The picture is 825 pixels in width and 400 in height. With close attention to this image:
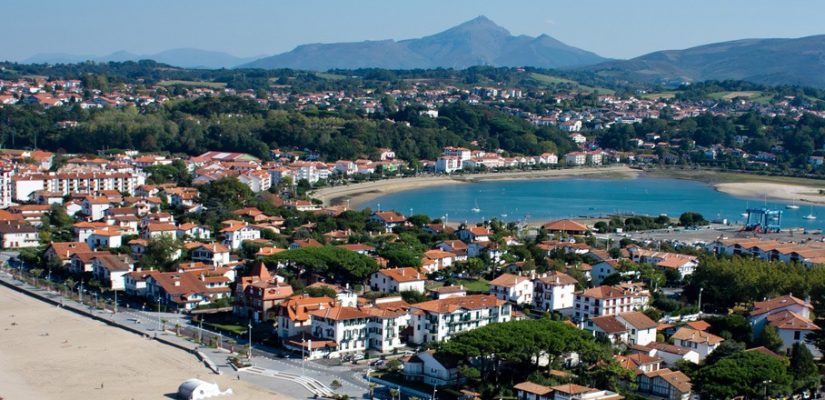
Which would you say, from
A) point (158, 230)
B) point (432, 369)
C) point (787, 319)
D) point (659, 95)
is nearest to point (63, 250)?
point (158, 230)

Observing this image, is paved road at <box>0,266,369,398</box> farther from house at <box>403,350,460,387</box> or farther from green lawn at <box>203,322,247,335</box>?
house at <box>403,350,460,387</box>

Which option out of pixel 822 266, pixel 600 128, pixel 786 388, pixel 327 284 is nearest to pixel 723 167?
pixel 600 128

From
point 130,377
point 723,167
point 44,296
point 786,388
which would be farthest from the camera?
point 723,167

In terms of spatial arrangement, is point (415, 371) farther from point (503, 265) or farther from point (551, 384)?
point (503, 265)

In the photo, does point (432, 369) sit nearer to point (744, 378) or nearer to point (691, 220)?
point (744, 378)

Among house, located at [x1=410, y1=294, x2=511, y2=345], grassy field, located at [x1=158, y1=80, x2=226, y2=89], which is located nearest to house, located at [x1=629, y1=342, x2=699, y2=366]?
house, located at [x1=410, y1=294, x2=511, y2=345]

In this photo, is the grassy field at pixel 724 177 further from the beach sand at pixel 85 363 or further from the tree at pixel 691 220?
the beach sand at pixel 85 363

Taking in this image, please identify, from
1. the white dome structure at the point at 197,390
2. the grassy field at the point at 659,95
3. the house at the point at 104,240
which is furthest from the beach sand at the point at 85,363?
the grassy field at the point at 659,95
